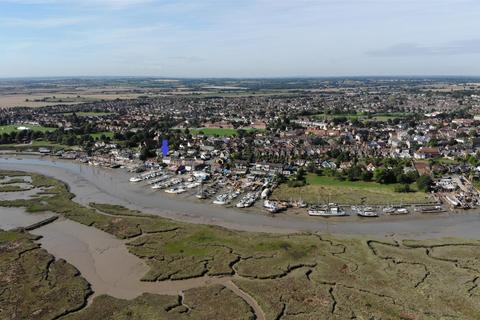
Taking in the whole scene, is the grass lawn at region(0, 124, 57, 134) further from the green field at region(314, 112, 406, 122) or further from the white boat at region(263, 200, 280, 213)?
the white boat at region(263, 200, 280, 213)

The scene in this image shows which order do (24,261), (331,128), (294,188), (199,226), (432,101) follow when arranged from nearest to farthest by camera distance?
(24,261)
(199,226)
(294,188)
(331,128)
(432,101)

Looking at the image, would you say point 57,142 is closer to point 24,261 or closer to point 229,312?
point 24,261

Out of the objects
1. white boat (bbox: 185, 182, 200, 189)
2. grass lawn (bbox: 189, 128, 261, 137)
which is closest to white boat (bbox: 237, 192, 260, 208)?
white boat (bbox: 185, 182, 200, 189)

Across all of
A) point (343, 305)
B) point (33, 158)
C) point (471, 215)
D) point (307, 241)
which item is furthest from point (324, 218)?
point (33, 158)

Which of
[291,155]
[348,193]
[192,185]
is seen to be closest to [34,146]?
[192,185]

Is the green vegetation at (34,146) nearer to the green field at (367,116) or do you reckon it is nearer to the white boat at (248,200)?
the white boat at (248,200)

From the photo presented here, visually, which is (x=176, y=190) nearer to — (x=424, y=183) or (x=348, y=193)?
(x=348, y=193)

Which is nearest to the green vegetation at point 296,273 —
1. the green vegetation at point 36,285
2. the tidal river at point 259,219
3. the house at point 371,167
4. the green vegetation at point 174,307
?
the green vegetation at point 174,307
